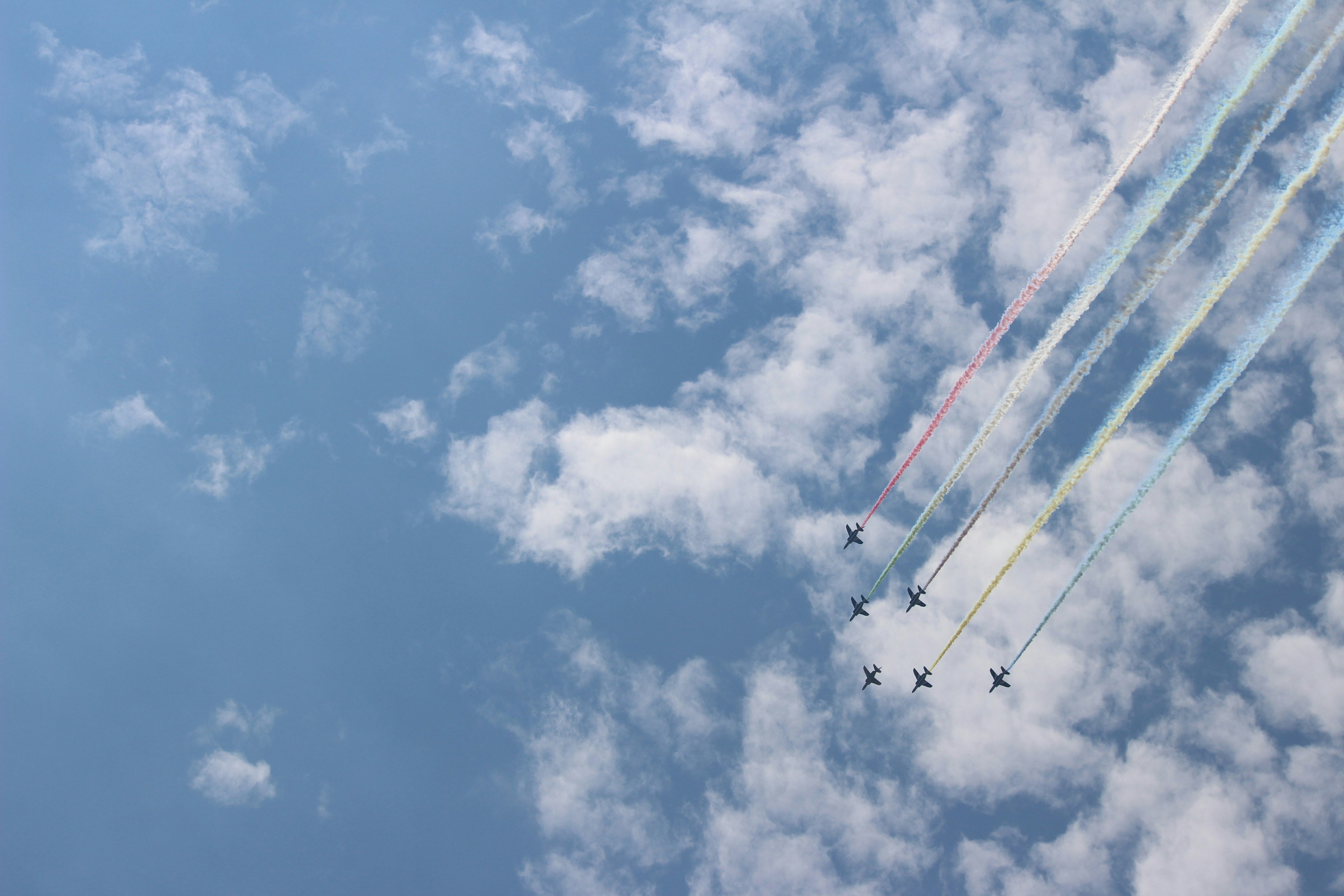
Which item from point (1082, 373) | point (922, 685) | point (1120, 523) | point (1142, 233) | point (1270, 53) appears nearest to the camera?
point (1270, 53)

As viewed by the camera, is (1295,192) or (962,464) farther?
(962,464)

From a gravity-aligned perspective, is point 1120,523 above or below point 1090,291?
below

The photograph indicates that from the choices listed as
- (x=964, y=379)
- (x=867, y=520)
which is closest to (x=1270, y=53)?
(x=964, y=379)

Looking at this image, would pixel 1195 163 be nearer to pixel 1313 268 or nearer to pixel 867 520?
pixel 1313 268

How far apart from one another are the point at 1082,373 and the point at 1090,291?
3152 millimetres

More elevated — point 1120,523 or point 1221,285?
point 1221,285

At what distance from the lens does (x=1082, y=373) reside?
1209 inches

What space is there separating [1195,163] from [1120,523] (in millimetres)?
14274

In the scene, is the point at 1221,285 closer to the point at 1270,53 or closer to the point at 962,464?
the point at 1270,53

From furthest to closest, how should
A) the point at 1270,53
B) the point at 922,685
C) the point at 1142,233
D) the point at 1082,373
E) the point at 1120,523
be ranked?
the point at 922,685 → the point at 1120,523 → the point at 1082,373 → the point at 1142,233 → the point at 1270,53

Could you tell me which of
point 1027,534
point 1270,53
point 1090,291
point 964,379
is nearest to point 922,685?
point 1027,534

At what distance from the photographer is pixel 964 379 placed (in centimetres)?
3372

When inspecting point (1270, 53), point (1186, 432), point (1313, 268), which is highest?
point (1270, 53)

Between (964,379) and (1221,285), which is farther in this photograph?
(964,379)
